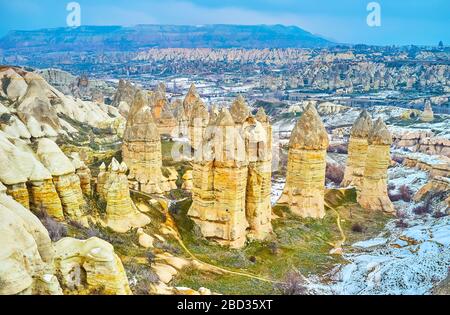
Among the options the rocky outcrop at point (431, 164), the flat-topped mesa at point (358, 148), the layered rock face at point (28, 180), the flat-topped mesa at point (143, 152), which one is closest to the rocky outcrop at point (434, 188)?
the rocky outcrop at point (431, 164)

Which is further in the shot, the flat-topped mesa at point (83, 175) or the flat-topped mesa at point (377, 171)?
the flat-topped mesa at point (377, 171)

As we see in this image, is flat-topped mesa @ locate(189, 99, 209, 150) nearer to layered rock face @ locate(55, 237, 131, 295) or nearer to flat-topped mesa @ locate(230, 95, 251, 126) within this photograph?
flat-topped mesa @ locate(230, 95, 251, 126)

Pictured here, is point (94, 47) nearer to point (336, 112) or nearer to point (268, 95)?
point (268, 95)

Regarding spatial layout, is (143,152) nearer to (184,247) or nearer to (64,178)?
(184,247)

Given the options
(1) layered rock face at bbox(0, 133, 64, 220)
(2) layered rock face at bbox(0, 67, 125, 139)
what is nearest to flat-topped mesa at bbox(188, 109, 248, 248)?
(1) layered rock face at bbox(0, 133, 64, 220)

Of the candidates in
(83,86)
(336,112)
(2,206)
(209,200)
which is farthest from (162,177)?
(336,112)

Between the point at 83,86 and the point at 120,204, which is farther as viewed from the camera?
the point at 83,86

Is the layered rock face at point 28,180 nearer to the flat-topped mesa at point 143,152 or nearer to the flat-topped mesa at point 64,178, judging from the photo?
the flat-topped mesa at point 64,178
